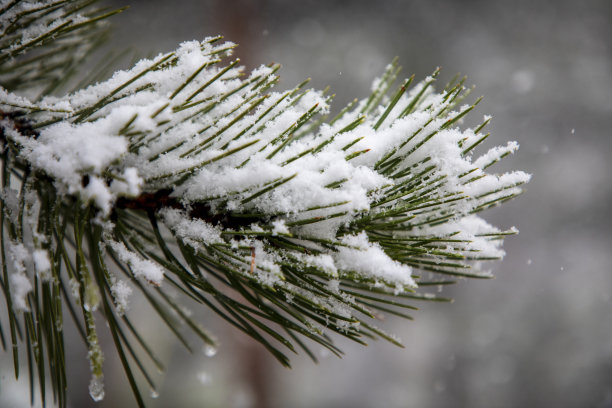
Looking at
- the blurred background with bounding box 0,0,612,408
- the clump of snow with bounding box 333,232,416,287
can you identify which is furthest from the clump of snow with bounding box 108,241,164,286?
the blurred background with bounding box 0,0,612,408

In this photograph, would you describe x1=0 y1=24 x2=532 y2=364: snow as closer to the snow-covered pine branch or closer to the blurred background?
the snow-covered pine branch

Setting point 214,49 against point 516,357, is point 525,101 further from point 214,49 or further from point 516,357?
point 214,49

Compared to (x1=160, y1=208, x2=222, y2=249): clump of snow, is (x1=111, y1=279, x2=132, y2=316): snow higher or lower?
lower

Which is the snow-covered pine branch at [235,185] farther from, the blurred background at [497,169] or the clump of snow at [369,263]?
the blurred background at [497,169]

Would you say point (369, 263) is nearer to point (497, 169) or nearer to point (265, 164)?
point (265, 164)

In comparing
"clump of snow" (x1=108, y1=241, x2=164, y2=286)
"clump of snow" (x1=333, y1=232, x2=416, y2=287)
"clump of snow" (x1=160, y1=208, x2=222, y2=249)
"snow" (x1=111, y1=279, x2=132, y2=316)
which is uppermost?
"clump of snow" (x1=160, y1=208, x2=222, y2=249)

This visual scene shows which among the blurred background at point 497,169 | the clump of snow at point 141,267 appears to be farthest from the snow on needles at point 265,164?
the blurred background at point 497,169

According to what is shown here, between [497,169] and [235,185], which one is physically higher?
[497,169]

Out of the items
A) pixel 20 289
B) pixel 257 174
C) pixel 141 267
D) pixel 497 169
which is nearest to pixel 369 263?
pixel 257 174
